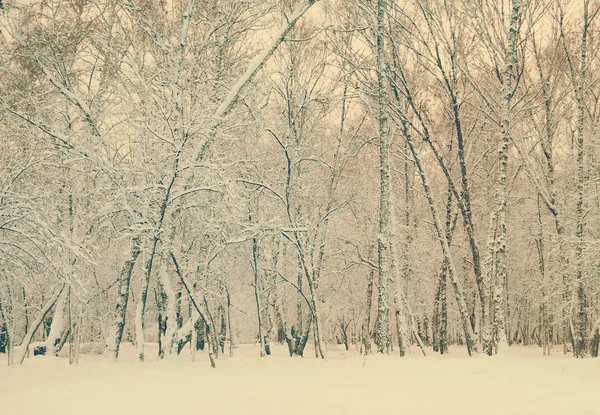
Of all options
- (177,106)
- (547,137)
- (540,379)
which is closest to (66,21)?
(177,106)

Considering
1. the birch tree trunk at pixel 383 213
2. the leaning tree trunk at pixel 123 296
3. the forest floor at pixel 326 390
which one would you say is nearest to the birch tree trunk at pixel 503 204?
the forest floor at pixel 326 390

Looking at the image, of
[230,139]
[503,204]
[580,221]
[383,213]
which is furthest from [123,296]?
[580,221]

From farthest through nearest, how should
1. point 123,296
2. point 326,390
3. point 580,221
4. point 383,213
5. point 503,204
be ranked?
point 580,221 → point 123,296 → point 383,213 → point 503,204 → point 326,390

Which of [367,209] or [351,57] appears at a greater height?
[351,57]

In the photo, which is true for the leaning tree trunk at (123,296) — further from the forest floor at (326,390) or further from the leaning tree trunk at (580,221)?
the leaning tree trunk at (580,221)

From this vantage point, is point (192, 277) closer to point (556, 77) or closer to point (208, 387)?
point (208, 387)

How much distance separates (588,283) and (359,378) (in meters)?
16.8

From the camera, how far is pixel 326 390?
23.6 ft

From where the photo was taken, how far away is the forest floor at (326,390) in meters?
5.99

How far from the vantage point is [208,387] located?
7879 mm

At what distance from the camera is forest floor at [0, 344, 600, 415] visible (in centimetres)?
599

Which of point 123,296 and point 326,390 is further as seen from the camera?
point 123,296

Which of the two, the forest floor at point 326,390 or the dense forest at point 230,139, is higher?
the dense forest at point 230,139

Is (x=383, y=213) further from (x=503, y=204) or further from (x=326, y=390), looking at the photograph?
(x=326, y=390)
